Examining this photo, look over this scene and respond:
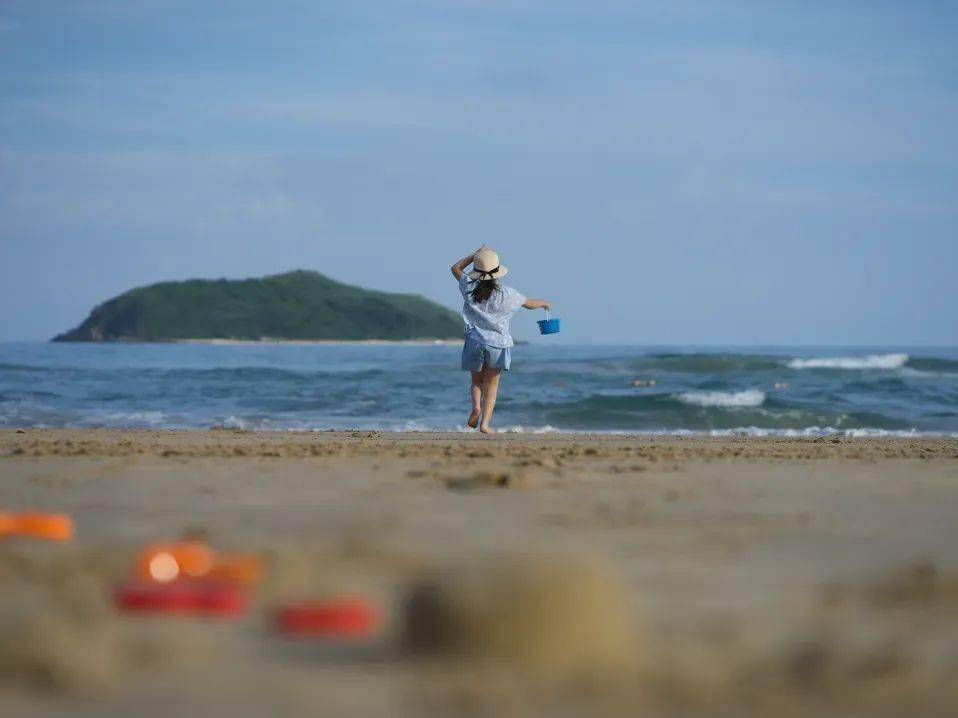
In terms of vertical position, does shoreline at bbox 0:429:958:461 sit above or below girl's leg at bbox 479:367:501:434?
below

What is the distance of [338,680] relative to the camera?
2.64 metres

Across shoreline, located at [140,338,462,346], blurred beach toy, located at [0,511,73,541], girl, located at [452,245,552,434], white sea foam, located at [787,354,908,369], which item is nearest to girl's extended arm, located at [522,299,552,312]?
girl, located at [452,245,552,434]

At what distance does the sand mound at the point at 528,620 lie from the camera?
2721 mm

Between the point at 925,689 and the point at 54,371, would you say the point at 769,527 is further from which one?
the point at 54,371

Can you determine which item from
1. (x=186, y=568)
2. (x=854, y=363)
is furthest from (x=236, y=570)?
(x=854, y=363)

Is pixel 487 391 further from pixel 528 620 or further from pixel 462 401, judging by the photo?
pixel 528 620

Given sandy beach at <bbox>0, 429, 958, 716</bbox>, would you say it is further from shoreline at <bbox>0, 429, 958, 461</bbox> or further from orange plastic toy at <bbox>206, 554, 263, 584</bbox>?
shoreline at <bbox>0, 429, 958, 461</bbox>

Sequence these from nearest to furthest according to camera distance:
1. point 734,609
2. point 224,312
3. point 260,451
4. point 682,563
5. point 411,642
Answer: point 411,642
point 734,609
point 682,563
point 260,451
point 224,312

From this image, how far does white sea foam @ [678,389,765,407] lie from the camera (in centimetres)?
1784

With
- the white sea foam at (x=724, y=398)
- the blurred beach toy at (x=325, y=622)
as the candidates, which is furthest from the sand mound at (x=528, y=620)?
the white sea foam at (x=724, y=398)

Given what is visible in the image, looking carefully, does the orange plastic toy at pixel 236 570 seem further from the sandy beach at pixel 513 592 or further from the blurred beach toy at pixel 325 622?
the blurred beach toy at pixel 325 622

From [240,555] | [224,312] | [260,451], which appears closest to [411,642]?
[240,555]

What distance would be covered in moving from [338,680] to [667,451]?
5.96 meters

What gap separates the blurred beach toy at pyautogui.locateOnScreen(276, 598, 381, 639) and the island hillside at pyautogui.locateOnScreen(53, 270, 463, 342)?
8108cm
